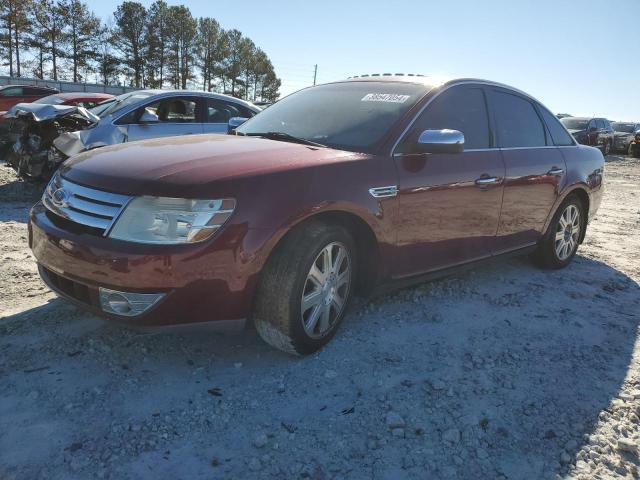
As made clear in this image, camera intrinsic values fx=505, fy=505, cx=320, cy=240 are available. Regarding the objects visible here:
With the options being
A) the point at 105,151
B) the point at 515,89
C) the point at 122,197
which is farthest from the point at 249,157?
the point at 515,89

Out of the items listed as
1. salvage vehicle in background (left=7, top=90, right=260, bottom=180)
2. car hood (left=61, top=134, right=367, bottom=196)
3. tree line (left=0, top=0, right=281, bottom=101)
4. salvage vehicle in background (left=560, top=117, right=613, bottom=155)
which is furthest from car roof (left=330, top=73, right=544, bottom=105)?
tree line (left=0, top=0, right=281, bottom=101)

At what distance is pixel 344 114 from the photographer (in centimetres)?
338

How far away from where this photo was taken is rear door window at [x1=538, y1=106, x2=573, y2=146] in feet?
15.2

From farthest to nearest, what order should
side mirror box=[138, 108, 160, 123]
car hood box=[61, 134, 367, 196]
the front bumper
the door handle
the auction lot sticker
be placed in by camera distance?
1. side mirror box=[138, 108, 160, 123]
2. the door handle
3. the auction lot sticker
4. car hood box=[61, 134, 367, 196]
5. the front bumper

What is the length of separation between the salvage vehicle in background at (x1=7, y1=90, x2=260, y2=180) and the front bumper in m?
3.81

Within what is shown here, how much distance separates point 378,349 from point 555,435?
1.02 meters

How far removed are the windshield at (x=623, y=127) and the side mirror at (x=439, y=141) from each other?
27.5 metres

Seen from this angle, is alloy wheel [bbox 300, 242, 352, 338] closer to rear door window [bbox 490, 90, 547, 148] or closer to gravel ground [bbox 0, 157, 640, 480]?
gravel ground [bbox 0, 157, 640, 480]

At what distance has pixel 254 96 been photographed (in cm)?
6812

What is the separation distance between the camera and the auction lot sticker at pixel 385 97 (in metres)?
3.37

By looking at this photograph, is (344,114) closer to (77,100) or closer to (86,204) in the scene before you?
(86,204)

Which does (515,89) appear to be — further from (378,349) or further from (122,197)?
(122,197)

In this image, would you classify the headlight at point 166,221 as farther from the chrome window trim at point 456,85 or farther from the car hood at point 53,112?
the car hood at point 53,112

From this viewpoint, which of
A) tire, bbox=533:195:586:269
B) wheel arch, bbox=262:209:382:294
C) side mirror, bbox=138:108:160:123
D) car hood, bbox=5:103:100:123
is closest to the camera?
wheel arch, bbox=262:209:382:294
